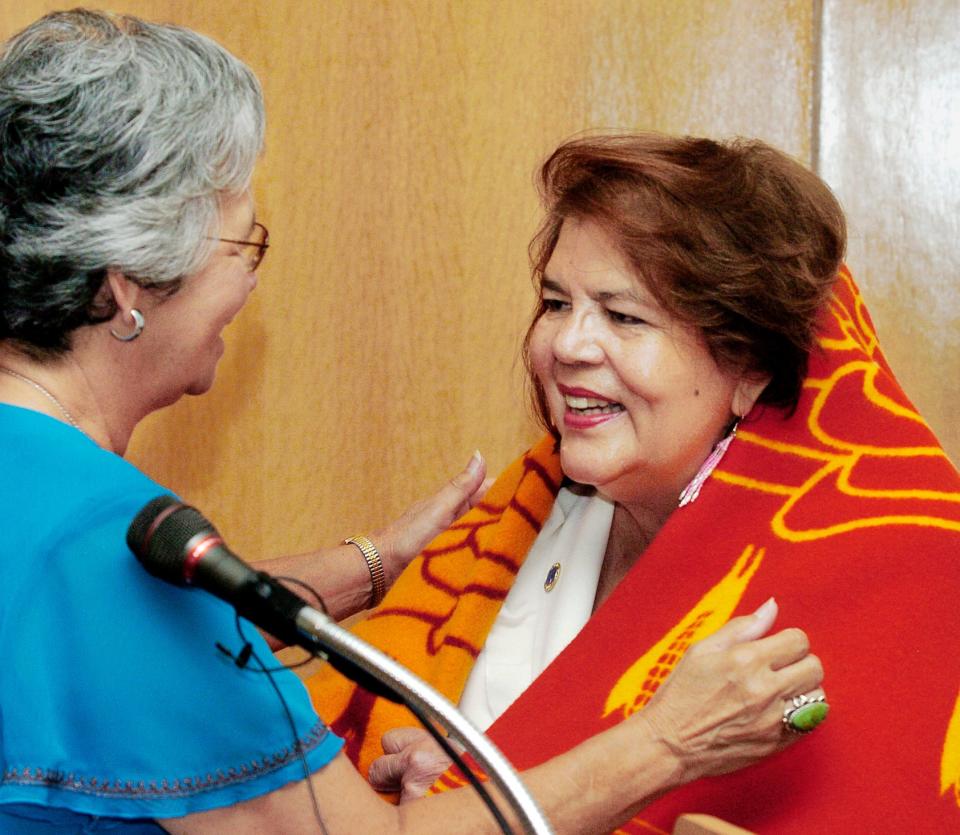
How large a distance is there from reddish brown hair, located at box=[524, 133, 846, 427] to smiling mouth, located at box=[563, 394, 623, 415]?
0.45ft

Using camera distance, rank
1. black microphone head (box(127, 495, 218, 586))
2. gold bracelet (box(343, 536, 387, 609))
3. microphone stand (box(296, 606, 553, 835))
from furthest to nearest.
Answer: gold bracelet (box(343, 536, 387, 609)), black microphone head (box(127, 495, 218, 586)), microphone stand (box(296, 606, 553, 835))

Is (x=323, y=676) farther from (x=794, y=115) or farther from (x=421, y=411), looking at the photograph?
(x=794, y=115)

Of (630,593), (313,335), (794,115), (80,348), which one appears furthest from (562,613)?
(794,115)

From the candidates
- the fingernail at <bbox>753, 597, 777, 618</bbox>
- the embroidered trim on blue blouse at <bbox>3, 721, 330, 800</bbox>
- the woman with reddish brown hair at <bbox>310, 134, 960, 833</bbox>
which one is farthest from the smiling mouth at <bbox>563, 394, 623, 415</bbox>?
the embroidered trim on blue blouse at <bbox>3, 721, 330, 800</bbox>

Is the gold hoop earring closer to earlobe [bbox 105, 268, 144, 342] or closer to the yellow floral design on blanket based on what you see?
earlobe [bbox 105, 268, 144, 342]

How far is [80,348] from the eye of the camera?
1.22 metres

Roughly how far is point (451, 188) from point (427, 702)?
1575 millimetres

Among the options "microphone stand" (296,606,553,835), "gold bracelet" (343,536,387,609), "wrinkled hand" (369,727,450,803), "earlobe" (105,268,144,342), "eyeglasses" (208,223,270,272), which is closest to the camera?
"microphone stand" (296,606,553,835)

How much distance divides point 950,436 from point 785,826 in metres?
1.10

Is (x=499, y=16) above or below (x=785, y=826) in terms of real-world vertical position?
above

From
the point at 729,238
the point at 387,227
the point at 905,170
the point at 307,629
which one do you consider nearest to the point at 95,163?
the point at 307,629

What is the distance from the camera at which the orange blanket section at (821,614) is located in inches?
51.2

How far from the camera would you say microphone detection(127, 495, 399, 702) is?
0.90 m

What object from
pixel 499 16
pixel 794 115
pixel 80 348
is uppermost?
pixel 499 16
